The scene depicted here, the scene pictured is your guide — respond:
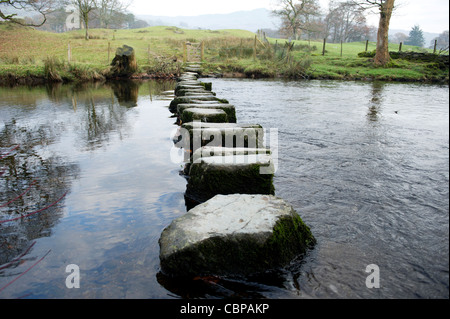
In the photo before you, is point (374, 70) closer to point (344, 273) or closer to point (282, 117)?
point (282, 117)

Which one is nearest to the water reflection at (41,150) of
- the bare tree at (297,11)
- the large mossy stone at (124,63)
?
the large mossy stone at (124,63)

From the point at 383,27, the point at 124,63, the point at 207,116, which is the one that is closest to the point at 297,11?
the point at 383,27

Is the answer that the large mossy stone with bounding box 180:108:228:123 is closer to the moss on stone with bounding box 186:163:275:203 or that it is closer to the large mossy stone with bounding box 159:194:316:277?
the moss on stone with bounding box 186:163:275:203

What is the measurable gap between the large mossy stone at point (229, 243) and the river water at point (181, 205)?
0.09 meters

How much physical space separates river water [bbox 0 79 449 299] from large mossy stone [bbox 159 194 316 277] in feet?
0.29

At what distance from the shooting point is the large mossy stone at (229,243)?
2.42m

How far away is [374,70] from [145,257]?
912 inches

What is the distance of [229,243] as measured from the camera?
7.97 ft

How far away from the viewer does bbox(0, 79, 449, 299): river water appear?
93.9 inches

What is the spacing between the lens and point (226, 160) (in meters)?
3.46

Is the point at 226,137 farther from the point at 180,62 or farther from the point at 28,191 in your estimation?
the point at 180,62

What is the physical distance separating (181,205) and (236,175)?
0.74 metres

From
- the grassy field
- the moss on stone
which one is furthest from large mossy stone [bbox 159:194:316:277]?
the grassy field

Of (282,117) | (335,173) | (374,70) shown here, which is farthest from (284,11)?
(335,173)
